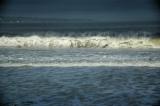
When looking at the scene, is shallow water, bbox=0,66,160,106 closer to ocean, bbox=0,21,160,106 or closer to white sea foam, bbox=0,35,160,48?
ocean, bbox=0,21,160,106

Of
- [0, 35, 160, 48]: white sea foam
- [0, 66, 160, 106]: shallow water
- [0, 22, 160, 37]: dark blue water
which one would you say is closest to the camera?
[0, 66, 160, 106]: shallow water

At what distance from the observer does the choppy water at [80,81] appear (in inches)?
272

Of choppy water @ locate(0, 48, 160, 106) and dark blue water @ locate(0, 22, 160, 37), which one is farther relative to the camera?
dark blue water @ locate(0, 22, 160, 37)

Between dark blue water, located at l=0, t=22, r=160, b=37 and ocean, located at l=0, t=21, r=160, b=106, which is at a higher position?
dark blue water, located at l=0, t=22, r=160, b=37

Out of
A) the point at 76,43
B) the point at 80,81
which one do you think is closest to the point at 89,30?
the point at 76,43

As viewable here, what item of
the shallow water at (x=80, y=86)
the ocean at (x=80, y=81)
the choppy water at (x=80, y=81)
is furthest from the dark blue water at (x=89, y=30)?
the shallow water at (x=80, y=86)

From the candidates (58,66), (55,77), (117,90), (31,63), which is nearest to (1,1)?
(31,63)

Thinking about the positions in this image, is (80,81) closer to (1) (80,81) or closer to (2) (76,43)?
(1) (80,81)

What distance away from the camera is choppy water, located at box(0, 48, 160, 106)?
6.90 metres

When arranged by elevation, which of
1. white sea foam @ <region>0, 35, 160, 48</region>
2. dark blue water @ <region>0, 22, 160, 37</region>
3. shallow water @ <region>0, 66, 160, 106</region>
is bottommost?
shallow water @ <region>0, 66, 160, 106</region>

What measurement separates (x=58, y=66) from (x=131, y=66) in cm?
260

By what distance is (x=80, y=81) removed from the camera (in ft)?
29.2

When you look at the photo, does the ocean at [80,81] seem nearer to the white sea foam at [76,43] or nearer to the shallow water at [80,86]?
the shallow water at [80,86]

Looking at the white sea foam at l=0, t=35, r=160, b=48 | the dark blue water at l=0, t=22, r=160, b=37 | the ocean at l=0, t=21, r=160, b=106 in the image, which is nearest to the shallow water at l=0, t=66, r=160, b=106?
the ocean at l=0, t=21, r=160, b=106
